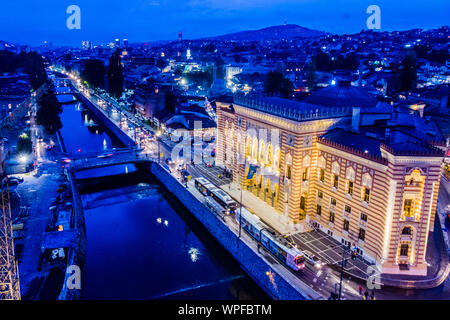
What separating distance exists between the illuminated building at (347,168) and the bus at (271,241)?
17.0 ft

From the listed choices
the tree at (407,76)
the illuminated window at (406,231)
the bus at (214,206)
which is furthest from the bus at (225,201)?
the tree at (407,76)

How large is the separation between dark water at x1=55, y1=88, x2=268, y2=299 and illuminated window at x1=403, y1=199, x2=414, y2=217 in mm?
17011

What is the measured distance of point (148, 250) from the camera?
2029 inches

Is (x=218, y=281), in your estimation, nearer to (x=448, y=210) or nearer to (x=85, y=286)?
(x=85, y=286)

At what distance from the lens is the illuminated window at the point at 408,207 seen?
38.4 meters

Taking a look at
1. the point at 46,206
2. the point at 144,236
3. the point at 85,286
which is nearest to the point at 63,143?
the point at 46,206

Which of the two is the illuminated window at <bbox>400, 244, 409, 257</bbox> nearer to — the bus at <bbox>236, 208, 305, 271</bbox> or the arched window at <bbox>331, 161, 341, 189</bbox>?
the arched window at <bbox>331, 161, 341, 189</bbox>

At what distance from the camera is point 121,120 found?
390 feet

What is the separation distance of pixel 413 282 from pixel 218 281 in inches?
806

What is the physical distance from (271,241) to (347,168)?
11.9 metres

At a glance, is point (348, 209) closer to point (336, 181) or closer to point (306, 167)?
point (336, 181)

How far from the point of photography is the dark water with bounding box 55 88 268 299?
4306 centimetres

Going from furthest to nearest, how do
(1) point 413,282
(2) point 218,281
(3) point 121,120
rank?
(3) point 121,120 → (2) point 218,281 → (1) point 413,282

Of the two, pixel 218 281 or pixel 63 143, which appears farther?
pixel 63 143
